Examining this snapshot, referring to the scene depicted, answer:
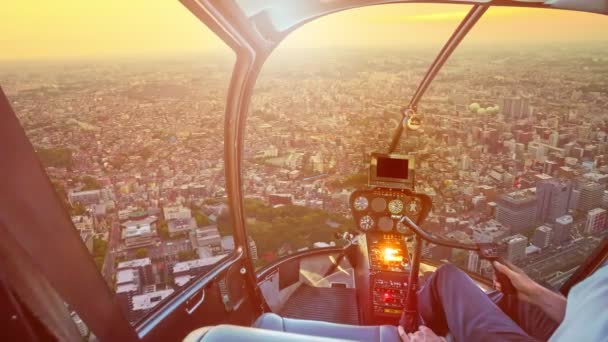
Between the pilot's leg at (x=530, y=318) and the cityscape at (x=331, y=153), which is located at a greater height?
the cityscape at (x=331, y=153)

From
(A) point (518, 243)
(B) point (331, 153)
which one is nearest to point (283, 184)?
(B) point (331, 153)

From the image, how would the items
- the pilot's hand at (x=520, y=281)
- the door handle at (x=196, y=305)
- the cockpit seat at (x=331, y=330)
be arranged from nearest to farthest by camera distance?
the cockpit seat at (x=331, y=330) → the pilot's hand at (x=520, y=281) → the door handle at (x=196, y=305)

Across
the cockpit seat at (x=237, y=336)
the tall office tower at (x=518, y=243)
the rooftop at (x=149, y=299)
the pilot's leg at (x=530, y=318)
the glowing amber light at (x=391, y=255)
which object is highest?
the cockpit seat at (x=237, y=336)

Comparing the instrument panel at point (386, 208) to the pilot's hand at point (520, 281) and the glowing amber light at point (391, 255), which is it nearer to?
the glowing amber light at point (391, 255)

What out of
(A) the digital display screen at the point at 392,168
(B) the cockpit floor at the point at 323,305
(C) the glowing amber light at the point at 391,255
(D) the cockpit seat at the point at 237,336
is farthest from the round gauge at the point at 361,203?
(D) the cockpit seat at the point at 237,336

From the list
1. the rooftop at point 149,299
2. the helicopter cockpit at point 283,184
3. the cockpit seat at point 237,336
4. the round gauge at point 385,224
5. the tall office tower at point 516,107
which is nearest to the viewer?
the cockpit seat at point 237,336

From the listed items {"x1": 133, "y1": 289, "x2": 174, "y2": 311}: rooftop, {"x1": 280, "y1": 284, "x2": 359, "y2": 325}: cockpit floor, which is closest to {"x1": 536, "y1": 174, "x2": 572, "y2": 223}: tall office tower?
{"x1": 280, "y1": 284, "x2": 359, "y2": 325}: cockpit floor

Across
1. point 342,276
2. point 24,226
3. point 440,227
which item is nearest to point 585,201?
point 440,227

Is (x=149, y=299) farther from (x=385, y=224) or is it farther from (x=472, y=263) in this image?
(x=472, y=263)
